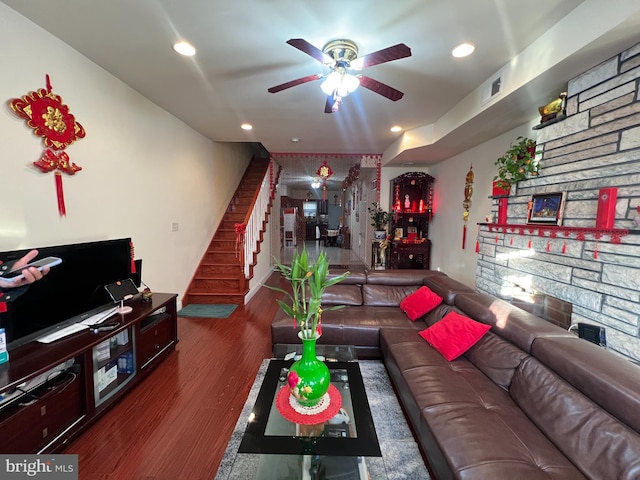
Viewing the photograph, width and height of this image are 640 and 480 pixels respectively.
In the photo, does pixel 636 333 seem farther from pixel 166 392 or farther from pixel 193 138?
pixel 193 138

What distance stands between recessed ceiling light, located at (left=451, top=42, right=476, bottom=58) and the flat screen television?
3.29m

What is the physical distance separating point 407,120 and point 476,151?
1206 mm

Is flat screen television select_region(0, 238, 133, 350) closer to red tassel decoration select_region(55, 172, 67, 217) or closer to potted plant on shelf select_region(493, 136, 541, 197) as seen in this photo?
red tassel decoration select_region(55, 172, 67, 217)

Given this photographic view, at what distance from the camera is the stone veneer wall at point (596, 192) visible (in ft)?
5.45

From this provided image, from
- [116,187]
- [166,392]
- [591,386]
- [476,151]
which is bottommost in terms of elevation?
[166,392]

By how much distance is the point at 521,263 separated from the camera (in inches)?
106

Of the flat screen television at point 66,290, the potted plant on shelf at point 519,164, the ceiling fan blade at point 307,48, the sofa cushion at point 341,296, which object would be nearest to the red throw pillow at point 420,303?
the sofa cushion at point 341,296

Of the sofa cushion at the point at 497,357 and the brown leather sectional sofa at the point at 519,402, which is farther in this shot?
the sofa cushion at the point at 497,357

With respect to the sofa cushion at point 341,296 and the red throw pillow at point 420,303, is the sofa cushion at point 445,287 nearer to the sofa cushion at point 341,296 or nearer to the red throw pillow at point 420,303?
the red throw pillow at point 420,303

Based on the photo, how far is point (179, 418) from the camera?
192 cm

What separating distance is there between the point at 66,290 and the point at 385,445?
2.47m

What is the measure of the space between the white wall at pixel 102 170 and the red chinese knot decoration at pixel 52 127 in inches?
1.8

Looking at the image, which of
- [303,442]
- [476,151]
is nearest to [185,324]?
[303,442]
